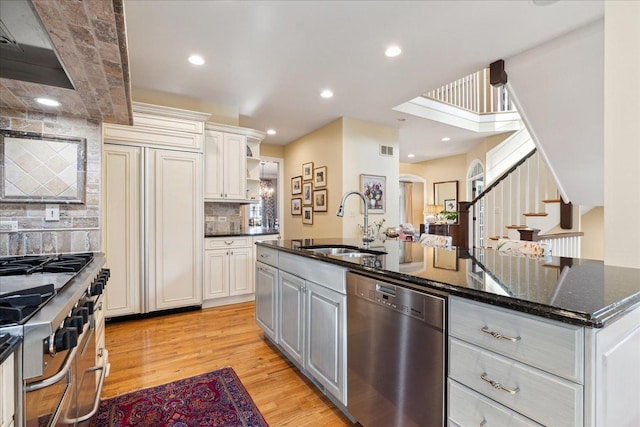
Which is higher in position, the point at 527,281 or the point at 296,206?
the point at 296,206

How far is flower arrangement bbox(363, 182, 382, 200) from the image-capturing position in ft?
16.6

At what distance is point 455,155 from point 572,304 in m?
7.79

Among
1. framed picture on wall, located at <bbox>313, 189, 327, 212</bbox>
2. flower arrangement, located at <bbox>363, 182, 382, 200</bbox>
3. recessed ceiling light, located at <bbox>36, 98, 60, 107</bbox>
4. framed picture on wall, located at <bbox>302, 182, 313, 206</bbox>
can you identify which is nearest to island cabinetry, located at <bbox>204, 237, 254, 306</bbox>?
framed picture on wall, located at <bbox>313, 189, 327, 212</bbox>

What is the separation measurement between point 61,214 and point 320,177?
3.77 metres

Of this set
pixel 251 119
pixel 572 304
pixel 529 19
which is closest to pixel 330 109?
pixel 251 119

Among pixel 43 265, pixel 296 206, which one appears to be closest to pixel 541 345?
pixel 43 265

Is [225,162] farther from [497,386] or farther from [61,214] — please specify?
[497,386]

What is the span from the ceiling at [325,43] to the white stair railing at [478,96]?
7.25ft

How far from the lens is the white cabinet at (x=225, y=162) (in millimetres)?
3895

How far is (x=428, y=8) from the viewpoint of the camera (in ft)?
7.68

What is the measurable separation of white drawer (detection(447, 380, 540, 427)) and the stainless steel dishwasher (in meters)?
0.05

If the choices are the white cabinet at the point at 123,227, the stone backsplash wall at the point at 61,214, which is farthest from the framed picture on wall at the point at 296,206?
the stone backsplash wall at the point at 61,214

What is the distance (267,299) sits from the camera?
8.49ft

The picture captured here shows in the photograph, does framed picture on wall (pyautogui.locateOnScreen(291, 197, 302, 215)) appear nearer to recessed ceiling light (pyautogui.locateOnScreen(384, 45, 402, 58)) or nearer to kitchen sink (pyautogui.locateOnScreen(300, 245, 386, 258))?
recessed ceiling light (pyautogui.locateOnScreen(384, 45, 402, 58))
